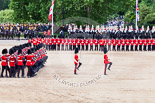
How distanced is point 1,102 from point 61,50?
23460 mm

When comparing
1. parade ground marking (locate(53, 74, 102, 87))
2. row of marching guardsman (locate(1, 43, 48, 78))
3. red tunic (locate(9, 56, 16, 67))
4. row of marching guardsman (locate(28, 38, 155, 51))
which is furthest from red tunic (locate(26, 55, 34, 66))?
row of marching guardsman (locate(28, 38, 155, 51))

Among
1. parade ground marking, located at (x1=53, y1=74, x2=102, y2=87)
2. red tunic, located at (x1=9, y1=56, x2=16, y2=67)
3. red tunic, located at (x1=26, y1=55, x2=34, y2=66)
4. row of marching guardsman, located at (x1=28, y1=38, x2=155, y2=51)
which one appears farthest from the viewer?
row of marching guardsman, located at (x1=28, y1=38, x2=155, y2=51)

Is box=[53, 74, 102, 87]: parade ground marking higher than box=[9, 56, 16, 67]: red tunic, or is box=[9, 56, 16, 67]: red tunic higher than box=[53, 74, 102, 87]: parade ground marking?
box=[9, 56, 16, 67]: red tunic

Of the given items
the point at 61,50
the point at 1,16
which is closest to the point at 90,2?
the point at 61,50

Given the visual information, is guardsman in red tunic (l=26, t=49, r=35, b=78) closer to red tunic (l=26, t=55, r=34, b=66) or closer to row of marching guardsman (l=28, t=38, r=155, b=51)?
red tunic (l=26, t=55, r=34, b=66)

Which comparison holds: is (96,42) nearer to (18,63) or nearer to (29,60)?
(29,60)

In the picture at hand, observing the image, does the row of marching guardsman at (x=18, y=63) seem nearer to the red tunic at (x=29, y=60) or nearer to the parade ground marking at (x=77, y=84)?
the red tunic at (x=29, y=60)

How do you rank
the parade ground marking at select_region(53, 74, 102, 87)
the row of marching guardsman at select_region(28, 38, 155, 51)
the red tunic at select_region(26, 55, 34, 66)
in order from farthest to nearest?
the row of marching guardsman at select_region(28, 38, 155, 51)
the red tunic at select_region(26, 55, 34, 66)
the parade ground marking at select_region(53, 74, 102, 87)

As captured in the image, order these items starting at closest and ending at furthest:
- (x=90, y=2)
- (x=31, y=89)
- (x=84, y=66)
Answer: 1. (x=31, y=89)
2. (x=84, y=66)
3. (x=90, y=2)

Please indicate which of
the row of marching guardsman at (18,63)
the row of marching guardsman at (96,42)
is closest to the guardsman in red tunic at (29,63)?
the row of marching guardsman at (18,63)

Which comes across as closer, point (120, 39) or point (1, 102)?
point (1, 102)

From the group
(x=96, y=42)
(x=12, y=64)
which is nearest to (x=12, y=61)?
(x=12, y=64)

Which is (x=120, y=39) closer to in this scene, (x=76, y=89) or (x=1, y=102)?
(x=76, y=89)

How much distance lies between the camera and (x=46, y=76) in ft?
80.5
